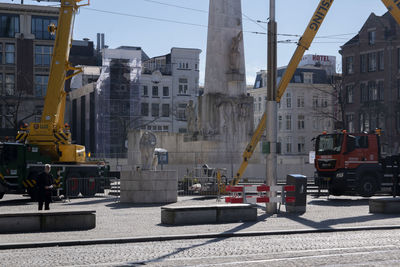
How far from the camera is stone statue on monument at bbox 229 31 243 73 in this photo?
134 ft

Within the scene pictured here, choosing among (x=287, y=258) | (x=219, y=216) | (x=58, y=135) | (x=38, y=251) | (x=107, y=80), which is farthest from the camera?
(x=107, y=80)

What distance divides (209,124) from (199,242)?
1110 inches

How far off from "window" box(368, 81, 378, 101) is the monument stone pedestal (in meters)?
45.1

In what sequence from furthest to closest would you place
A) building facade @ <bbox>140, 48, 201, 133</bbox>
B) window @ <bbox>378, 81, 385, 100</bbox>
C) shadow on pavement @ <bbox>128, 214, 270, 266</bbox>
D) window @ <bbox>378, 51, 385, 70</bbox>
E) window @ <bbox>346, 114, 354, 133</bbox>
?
1. building facade @ <bbox>140, 48, 201, 133</bbox>
2. window @ <bbox>346, 114, 354, 133</bbox>
3. window @ <bbox>378, 81, 385, 100</bbox>
4. window @ <bbox>378, 51, 385, 70</bbox>
5. shadow on pavement @ <bbox>128, 214, 270, 266</bbox>

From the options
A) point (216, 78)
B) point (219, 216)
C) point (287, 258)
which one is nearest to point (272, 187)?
point (219, 216)

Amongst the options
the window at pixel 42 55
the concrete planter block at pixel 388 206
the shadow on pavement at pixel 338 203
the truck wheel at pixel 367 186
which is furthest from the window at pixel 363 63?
the concrete planter block at pixel 388 206

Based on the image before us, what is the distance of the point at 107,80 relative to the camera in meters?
68.6

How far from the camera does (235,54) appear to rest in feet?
135

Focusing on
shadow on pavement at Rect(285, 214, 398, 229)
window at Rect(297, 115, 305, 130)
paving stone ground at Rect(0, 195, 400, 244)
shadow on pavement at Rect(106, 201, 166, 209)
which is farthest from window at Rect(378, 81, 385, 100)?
shadow on pavement at Rect(285, 214, 398, 229)

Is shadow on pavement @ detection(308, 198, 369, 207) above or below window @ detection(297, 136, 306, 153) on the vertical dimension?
below

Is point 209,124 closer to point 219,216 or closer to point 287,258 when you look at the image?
point 219,216

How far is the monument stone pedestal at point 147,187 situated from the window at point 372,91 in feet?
148

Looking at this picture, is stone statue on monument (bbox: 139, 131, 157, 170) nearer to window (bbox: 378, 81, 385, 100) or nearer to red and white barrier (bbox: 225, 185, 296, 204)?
red and white barrier (bbox: 225, 185, 296, 204)

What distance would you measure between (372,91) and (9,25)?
123 ft
